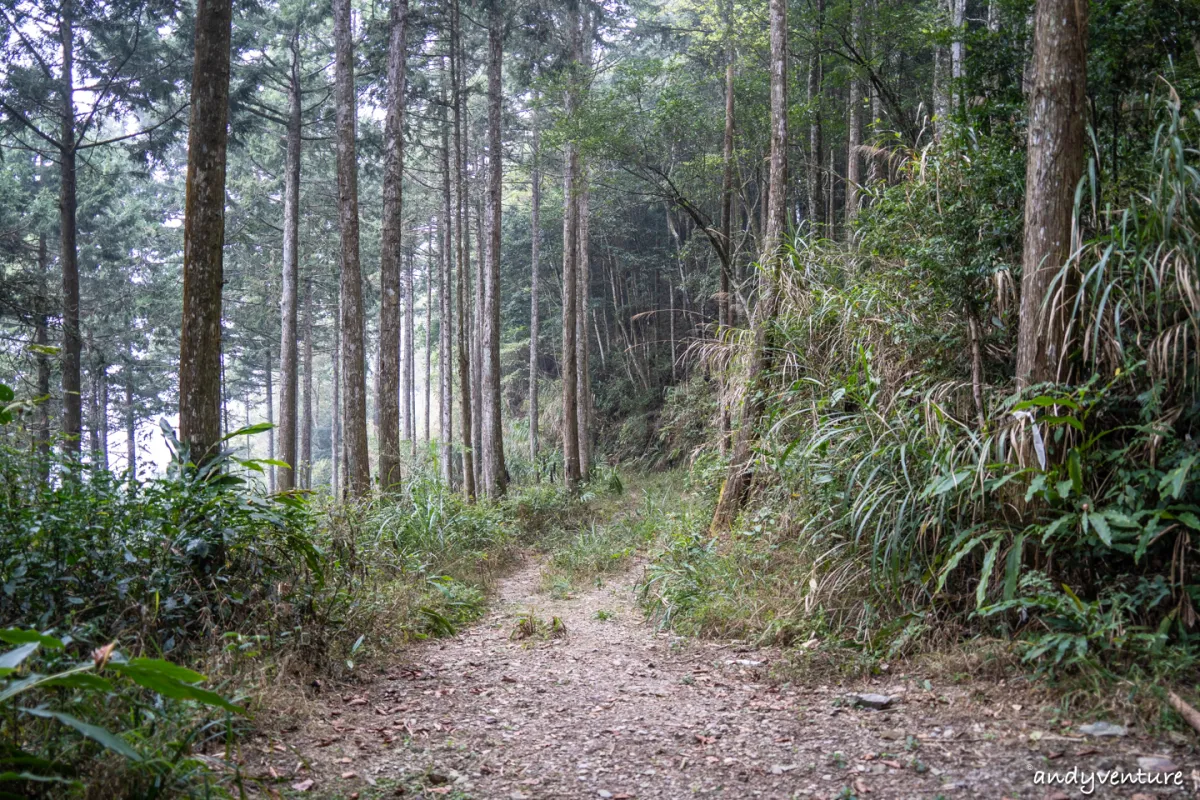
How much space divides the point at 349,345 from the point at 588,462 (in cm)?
835

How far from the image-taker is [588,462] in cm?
1691

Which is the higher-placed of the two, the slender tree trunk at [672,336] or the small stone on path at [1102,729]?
the slender tree trunk at [672,336]

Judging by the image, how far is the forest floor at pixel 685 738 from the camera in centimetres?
273

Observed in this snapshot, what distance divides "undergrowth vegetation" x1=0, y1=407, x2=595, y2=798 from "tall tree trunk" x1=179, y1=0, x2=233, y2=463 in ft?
0.90

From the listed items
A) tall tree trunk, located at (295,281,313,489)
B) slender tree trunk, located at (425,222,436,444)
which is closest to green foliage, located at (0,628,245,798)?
tall tree trunk, located at (295,281,313,489)

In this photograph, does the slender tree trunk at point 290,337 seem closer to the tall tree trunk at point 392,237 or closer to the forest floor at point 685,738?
the tall tree trunk at point 392,237

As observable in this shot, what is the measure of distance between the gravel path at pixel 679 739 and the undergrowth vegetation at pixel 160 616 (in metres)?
0.39

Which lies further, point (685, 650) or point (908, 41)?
point (908, 41)

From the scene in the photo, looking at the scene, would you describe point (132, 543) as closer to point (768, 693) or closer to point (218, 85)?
point (218, 85)

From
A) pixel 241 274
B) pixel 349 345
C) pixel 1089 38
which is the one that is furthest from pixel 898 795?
pixel 241 274

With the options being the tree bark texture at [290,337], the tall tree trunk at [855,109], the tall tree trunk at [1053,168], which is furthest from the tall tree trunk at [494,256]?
the tall tree trunk at [1053,168]

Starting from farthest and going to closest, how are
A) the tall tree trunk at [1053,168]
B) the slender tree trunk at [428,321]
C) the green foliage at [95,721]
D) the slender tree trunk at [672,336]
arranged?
the slender tree trunk at [428,321] → the slender tree trunk at [672,336] → the tall tree trunk at [1053,168] → the green foliage at [95,721]

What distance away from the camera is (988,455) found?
3932 millimetres

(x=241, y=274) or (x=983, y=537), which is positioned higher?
(x=241, y=274)
